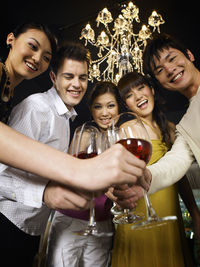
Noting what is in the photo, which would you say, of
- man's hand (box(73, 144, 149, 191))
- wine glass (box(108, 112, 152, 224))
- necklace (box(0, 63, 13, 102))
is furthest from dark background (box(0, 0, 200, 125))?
man's hand (box(73, 144, 149, 191))

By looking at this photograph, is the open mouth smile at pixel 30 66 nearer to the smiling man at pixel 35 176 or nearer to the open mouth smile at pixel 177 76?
the smiling man at pixel 35 176

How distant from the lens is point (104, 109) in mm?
2336

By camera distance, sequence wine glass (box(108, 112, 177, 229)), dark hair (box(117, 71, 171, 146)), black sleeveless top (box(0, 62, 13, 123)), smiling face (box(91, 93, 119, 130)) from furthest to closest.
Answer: smiling face (box(91, 93, 119, 130)) < dark hair (box(117, 71, 171, 146)) < black sleeveless top (box(0, 62, 13, 123)) < wine glass (box(108, 112, 177, 229))

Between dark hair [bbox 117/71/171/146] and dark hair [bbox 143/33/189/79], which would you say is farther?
dark hair [bbox 117/71/171/146]

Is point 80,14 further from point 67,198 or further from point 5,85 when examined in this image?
point 67,198

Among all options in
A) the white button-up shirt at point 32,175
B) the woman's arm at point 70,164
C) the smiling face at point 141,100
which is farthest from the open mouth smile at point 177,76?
the woman's arm at point 70,164

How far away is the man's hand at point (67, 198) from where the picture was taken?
64cm

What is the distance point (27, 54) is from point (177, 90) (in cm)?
106

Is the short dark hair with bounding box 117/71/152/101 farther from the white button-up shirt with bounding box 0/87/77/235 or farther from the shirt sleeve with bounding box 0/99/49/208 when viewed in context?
the shirt sleeve with bounding box 0/99/49/208

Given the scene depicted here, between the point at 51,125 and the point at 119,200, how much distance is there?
660mm

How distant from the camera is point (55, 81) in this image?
1.82 metres

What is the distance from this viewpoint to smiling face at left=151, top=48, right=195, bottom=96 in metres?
1.58

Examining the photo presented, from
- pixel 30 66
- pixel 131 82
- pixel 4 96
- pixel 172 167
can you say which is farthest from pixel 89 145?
pixel 131 82

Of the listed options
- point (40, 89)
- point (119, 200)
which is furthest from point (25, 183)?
point (40, 89)
